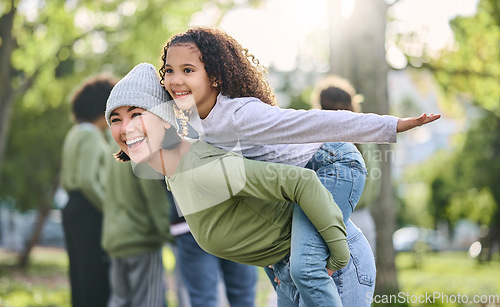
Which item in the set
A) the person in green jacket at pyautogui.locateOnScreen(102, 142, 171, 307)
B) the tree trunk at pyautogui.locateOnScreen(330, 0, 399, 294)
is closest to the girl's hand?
the person in green jacket at pyautogui.locateOnScreen(102, 142, 171, 307)

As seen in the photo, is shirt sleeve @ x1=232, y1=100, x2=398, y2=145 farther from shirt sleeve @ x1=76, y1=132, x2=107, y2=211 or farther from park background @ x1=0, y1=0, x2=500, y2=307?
shirt sleeve @ x1=76, y1=132, x2=107, y2=211

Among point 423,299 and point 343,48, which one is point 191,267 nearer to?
point 423,299

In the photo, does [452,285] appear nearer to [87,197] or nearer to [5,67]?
[87,197]

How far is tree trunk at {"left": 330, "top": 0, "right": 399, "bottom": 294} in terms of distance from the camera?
6656 millimetres

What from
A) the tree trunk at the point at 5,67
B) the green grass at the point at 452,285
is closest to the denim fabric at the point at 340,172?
the green grass at the point at 452,285

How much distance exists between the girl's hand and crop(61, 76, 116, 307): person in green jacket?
343cm

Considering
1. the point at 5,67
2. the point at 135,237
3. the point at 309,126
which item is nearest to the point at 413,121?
the point at 309,126

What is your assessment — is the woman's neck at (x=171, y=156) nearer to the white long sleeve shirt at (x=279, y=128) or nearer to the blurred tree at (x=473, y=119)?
the white long sleeve shirt at (x=279, y=128)

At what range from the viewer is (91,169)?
4988mm

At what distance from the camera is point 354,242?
232 cm

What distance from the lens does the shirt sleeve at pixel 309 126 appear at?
2041mm

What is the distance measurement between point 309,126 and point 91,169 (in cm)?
328

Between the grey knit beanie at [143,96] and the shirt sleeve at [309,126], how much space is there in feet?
1.02

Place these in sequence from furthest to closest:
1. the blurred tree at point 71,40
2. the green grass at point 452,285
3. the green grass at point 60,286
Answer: the blurred tree at point 71,40 → the green grass at point 60,286 → the green grass at point 452,285
